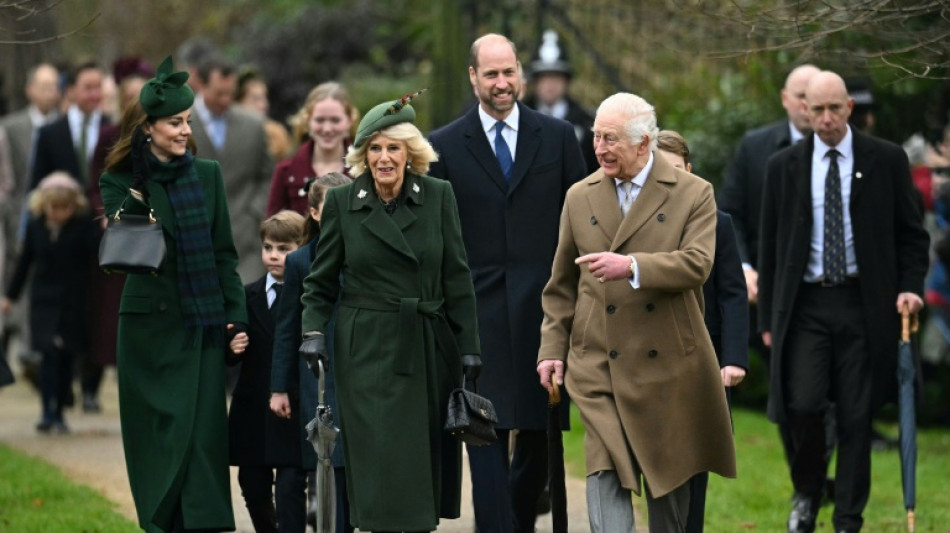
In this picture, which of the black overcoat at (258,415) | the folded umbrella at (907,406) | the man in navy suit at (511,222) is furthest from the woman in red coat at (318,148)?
the folded umbrella at (907,406)

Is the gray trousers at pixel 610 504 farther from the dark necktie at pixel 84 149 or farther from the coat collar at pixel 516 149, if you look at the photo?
the dark necktie at pixel 84 149

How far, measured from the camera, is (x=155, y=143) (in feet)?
28.5

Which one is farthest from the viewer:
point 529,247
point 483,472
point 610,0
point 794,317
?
point 610,0

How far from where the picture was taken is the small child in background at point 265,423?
860 centimetres

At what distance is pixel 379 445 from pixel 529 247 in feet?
5.53

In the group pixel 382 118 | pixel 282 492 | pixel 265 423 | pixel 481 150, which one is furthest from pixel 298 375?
pixel 481 150

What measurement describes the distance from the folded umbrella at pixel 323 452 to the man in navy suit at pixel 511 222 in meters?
1.27

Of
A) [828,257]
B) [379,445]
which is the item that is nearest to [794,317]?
[828,257]

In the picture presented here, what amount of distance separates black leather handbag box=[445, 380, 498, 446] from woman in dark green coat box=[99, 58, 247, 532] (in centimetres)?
128

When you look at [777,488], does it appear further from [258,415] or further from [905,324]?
[258,415]

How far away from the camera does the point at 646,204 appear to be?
7.75 metres

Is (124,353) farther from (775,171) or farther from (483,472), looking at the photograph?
(775,171)

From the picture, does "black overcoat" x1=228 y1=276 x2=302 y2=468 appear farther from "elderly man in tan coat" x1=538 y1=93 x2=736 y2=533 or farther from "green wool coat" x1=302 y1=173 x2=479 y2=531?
"elderly man in tan coat" x1=538 y1=93 x2=736 y2=533

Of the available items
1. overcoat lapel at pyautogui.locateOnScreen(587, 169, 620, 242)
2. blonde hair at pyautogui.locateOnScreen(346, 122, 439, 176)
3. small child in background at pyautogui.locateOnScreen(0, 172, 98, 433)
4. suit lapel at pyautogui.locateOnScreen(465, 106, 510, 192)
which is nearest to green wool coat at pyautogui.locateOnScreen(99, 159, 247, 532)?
blonde hair at pyautogui.locateOnScreen(346, 122, 439, 176)
